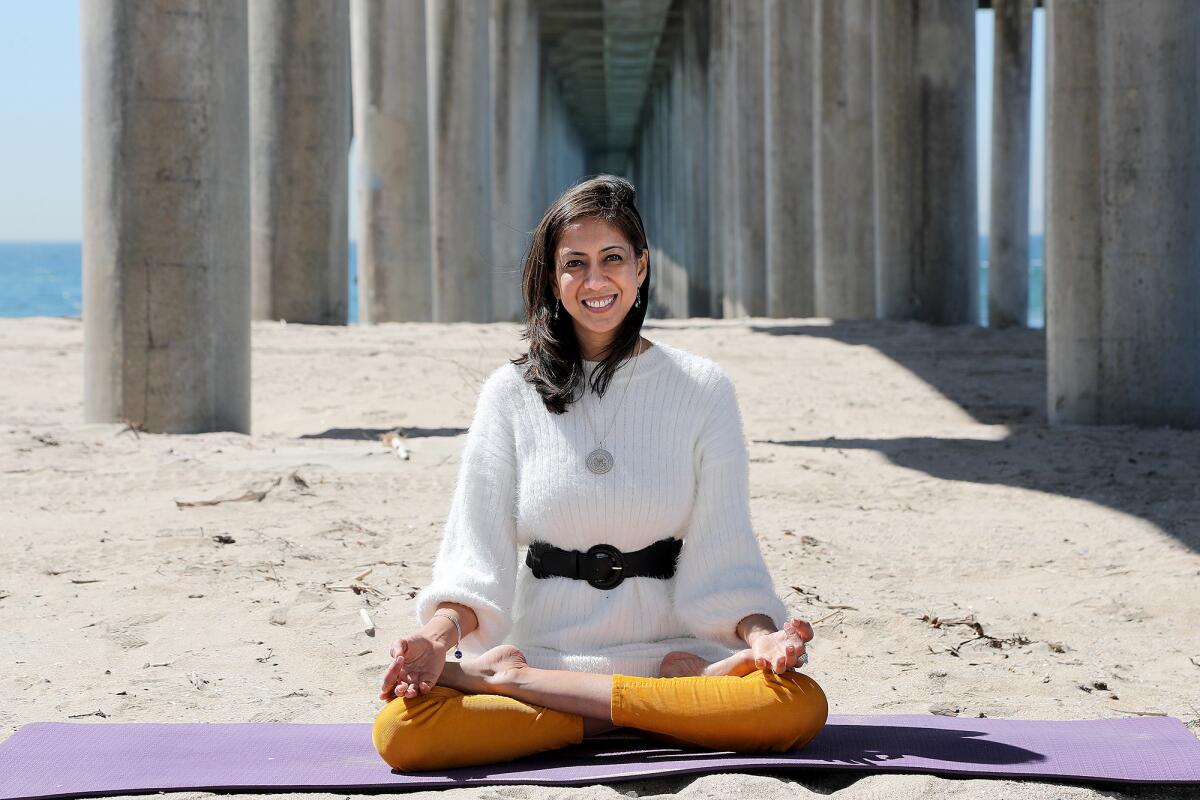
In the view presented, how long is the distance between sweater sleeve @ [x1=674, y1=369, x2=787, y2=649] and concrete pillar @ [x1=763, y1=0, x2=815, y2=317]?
805 inches

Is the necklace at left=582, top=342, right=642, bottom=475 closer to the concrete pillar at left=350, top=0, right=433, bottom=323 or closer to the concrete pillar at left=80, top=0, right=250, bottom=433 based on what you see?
the concrete pillar at left=80, top=0, right=250, bottom=433

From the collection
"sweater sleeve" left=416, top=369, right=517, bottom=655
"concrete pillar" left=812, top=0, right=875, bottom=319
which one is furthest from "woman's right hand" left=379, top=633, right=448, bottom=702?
"concrete pillar" left=812, top=0, right=875, bottom=319

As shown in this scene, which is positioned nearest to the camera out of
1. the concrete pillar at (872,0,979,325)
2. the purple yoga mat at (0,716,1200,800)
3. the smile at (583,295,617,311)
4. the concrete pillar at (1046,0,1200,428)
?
the purple yoga mat at (0,716,1200,800)

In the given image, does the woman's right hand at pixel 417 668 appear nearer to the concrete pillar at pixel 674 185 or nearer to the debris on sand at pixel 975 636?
the debris on sand at pixel 975 636

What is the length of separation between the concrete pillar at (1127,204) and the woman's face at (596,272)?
6902mm

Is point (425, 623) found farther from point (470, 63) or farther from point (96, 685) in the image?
point (470, 63)

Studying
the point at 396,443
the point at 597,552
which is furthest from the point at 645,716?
the point at 396,443

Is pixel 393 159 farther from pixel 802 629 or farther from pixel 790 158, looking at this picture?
pixel 802 629

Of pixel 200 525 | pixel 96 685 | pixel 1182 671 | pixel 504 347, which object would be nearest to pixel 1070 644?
pixel 1182 671

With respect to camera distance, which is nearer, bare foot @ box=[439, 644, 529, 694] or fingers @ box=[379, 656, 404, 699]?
fingers @ box=[379, 656, 404, 699]

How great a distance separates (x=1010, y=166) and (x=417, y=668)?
90.6 feet

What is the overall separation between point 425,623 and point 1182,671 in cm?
251

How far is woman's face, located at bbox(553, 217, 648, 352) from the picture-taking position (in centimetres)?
364

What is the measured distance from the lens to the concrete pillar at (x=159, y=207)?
9.45 meters
